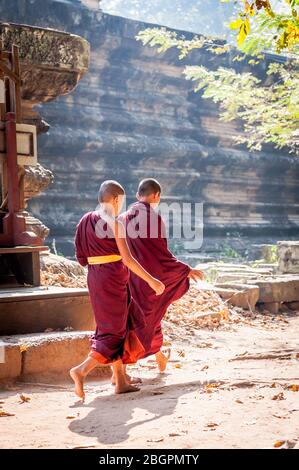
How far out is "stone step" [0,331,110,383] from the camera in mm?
4801

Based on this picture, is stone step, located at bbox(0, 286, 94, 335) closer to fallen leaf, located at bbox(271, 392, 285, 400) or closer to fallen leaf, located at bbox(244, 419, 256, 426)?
fallen leaf, located at bbox(271, 392, 285, 400)

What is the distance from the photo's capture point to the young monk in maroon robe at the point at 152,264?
5180mm

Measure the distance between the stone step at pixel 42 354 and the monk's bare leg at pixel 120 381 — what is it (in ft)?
1.97

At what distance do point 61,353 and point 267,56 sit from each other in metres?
16.7

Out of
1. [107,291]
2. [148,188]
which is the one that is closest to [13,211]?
[148,188]

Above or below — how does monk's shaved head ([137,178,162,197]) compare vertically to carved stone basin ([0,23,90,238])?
below

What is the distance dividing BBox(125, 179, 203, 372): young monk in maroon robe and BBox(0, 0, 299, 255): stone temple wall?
947cm

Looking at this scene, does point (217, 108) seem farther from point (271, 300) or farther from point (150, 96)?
point (271, 300)

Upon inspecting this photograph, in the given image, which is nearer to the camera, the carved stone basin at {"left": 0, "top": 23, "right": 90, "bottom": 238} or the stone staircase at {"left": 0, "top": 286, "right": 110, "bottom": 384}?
the stone staircase at {"left": 0, "top": 286, "right": 110, "bottom": 384}

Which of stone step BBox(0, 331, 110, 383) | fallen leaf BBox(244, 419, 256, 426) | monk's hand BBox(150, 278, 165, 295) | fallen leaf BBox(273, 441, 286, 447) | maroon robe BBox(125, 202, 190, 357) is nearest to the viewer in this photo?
fallen leaf BBox(273, 441, 286, 447)

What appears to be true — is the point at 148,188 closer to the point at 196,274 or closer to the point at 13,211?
the point at 196,274

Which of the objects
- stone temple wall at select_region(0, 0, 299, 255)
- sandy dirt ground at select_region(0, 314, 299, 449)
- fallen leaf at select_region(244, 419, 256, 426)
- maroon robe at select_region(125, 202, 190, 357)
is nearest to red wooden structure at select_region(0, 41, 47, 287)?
maroon robe at select_region(125, 202, 190, 357)

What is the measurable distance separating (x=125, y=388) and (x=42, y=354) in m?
0.74

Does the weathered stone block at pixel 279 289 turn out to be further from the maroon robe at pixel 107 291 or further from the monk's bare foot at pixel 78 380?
the monk's bare foot at pixel 78 380
